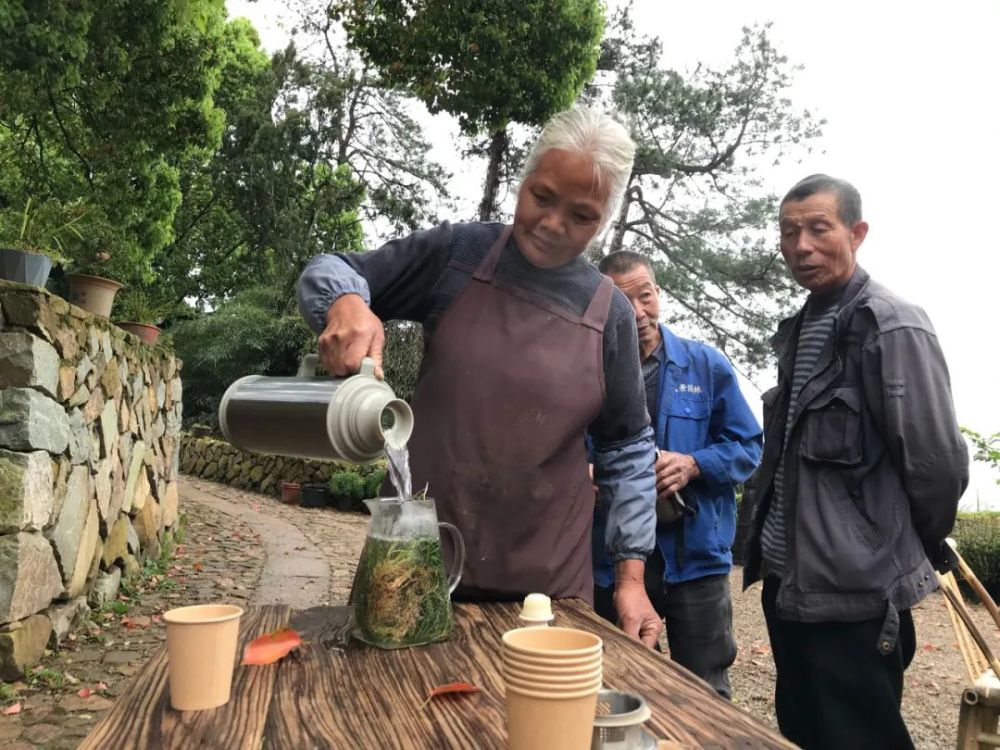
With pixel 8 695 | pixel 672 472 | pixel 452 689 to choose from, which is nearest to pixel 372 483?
pixel 8 695

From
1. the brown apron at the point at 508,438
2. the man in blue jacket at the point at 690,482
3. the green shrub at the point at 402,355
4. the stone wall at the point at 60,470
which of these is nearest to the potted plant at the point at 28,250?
the stone wall at the point at 60,470

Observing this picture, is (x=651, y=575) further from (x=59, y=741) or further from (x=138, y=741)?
(x=59, y=741)

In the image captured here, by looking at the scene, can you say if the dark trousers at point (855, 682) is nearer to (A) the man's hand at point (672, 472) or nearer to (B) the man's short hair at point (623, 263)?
(A) the man's hand at point (672, 472)

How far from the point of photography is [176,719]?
103 centimetres

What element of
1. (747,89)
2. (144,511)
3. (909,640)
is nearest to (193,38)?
(144,511)

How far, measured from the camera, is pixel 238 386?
1.46 m

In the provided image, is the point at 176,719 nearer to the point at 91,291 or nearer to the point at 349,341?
the point at 349,341

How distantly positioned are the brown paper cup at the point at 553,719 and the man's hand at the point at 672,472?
68.7 inches

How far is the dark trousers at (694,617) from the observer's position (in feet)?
8.45

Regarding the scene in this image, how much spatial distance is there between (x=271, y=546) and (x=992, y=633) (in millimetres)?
6227

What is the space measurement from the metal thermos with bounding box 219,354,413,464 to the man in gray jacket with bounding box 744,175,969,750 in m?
1.23

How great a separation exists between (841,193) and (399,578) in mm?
1717

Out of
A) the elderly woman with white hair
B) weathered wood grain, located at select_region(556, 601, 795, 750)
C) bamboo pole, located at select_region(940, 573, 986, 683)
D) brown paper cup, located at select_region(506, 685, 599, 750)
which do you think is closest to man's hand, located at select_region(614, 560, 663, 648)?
the elderly woman with white hair

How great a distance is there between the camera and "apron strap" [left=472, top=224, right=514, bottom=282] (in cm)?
180
